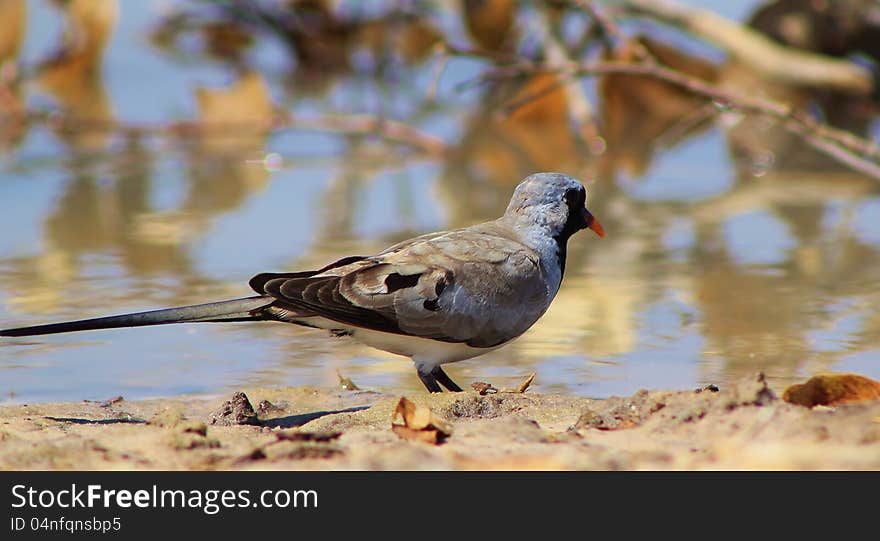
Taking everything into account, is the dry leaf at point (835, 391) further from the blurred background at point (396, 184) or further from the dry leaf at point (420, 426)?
the dry leaf at point (420, 426)

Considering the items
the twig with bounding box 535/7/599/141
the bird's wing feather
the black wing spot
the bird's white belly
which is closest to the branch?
the twig with bounding box 535/7/599/141

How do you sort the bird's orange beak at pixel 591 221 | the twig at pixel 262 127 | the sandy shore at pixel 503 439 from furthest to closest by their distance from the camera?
1. the twig at pixel 262 127
2. the bird's orange beak at pixel 591 221
3. the sandy shore at pixel 503 439

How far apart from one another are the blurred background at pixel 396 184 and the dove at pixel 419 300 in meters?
0.25

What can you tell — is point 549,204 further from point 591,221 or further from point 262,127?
point 262,127

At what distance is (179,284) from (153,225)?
1186 mm

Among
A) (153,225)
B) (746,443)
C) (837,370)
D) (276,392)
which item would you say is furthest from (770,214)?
(746,443)

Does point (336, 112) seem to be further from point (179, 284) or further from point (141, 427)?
point (141, 427)

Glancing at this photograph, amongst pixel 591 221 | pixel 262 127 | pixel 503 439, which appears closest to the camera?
pixel 503 439

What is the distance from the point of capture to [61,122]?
326 inches

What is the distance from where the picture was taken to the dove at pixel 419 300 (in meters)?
3.70

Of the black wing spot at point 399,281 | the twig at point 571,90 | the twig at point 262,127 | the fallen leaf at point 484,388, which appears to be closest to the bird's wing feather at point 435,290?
the black wing spot at point 399,281

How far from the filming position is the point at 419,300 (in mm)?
3775

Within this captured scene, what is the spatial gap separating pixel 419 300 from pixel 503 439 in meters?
0.82

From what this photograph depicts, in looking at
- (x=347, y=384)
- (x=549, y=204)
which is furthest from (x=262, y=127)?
(x=347, y=384)
